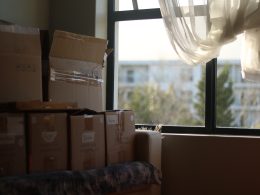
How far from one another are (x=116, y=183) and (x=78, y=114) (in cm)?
45

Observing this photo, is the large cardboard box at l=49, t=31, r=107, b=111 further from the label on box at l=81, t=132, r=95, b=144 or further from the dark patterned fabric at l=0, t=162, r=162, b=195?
the dark patterned fabric at l=0, t=162, r=162, b=195

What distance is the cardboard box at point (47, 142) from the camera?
1993 millimetres

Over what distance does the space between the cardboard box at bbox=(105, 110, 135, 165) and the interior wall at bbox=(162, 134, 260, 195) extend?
1.45ft

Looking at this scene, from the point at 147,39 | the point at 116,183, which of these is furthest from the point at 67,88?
the point at 147,39

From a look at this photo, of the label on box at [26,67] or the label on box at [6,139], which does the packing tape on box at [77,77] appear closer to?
the label on box at [26,67]

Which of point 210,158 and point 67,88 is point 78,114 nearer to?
point 67,88

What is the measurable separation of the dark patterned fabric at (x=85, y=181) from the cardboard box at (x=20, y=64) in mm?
570

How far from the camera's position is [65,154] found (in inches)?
83.0

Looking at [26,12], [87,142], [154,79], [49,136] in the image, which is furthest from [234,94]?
[26,12]

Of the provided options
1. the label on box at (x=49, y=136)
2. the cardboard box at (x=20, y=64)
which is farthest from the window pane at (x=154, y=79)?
the label on box at (x=49, y=136)

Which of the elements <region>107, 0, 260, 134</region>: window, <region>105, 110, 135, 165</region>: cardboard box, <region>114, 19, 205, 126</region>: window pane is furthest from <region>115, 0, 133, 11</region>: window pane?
<region>105, 110, 135, 165</region>: cardboard box

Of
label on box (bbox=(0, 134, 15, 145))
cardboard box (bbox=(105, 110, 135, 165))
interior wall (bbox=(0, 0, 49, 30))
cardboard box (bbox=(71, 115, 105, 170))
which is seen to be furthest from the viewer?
interior wall (bbox=(0, 0, 49, 30))

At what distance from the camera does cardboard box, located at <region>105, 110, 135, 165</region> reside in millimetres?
2375

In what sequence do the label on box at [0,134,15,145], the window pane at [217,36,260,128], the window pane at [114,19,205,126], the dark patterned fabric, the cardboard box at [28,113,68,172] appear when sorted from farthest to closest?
the window pane at [114,19,205,126], the window pane at [217,36,260,128], the cardboard box at [28,113,68,172], the label on box at [0,134,15,145], the dark patterned fabric
